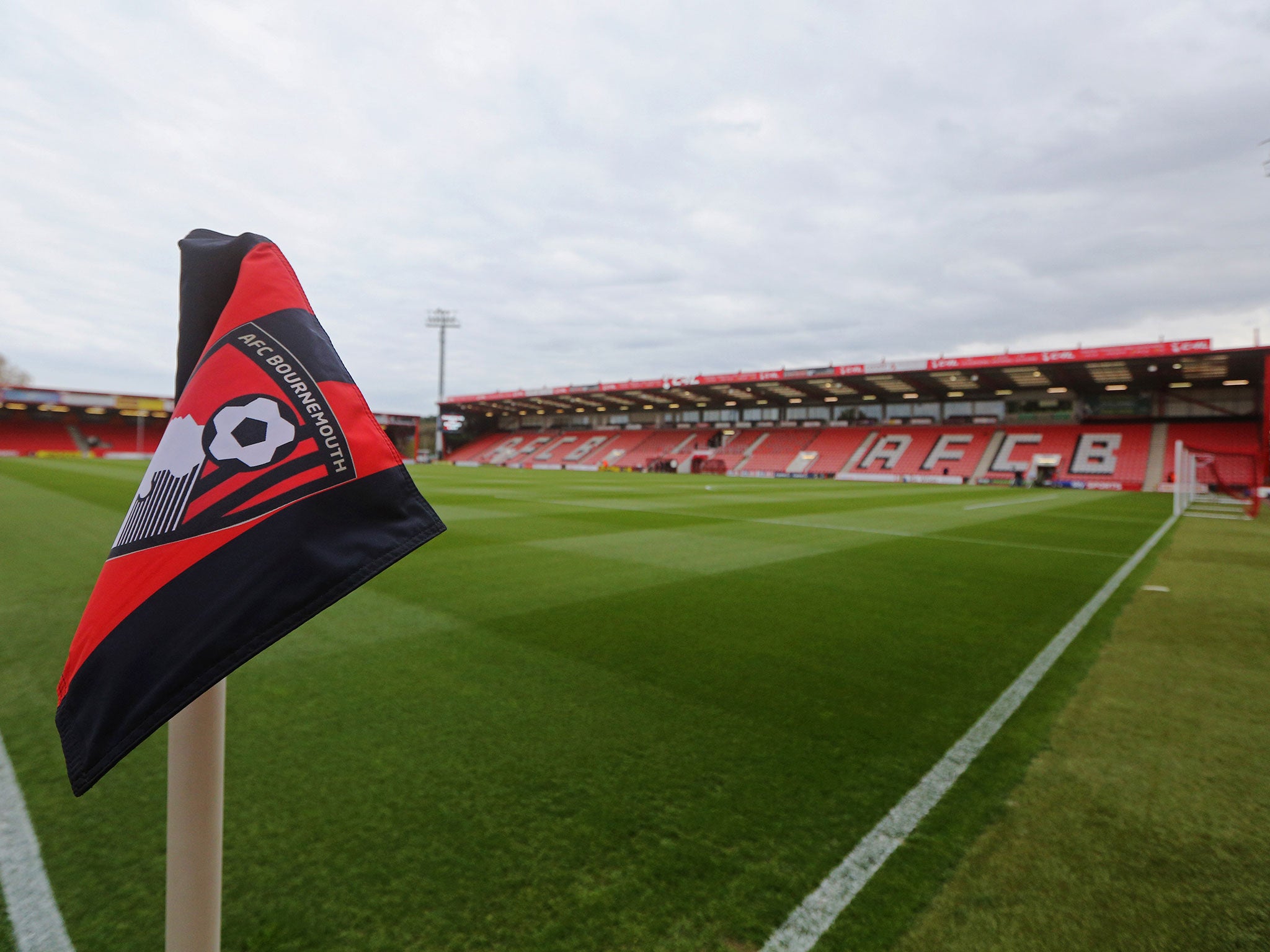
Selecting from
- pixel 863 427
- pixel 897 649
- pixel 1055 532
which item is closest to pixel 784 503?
pixel 1055 532

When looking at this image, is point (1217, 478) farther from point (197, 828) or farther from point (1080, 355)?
point (197, 828)

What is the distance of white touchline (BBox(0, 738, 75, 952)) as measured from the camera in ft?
5.22

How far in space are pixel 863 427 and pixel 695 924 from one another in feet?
158

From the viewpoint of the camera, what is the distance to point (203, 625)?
0.89 metres

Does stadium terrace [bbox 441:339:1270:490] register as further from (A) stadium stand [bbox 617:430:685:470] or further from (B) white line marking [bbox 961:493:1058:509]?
(B) white line marking [bbox 961:493:1058:509]

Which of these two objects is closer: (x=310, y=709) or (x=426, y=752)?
(x=426, y=752)

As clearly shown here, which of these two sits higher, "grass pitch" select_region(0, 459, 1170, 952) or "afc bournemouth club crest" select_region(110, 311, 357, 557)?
"afc bournemouth club crest" select_region(110, 311, 357, 557)

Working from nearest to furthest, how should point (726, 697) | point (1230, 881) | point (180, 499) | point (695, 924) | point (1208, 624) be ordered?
point (180, 499) → point (695, 924) → point (1230, 881) → point (726, 697) → point (1208, 624)

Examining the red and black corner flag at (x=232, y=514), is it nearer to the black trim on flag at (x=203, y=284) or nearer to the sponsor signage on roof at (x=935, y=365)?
the black trim on flag at (x=203, y=284)

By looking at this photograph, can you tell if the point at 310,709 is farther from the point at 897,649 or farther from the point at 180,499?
the point at 897,649

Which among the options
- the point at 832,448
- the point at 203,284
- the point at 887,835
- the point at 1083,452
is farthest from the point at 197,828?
the point at 832,448

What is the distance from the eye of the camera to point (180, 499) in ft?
3.16

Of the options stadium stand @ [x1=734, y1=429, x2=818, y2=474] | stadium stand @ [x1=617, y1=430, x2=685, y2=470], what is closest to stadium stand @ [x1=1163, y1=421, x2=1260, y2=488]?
stadium stand @ [x1=734, y1=429, x2=818, y2=474]

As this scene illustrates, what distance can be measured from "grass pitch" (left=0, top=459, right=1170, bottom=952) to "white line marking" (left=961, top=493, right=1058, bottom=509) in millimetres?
12351
